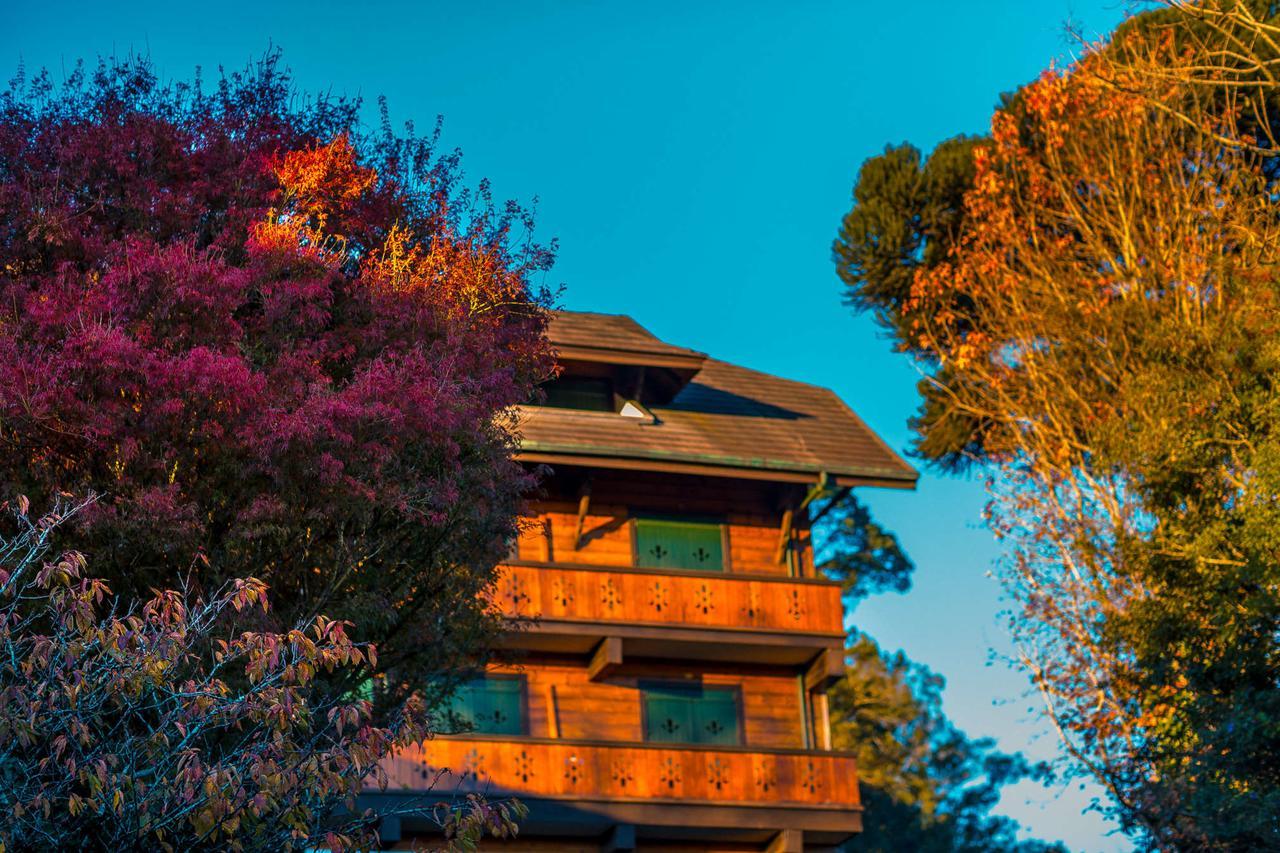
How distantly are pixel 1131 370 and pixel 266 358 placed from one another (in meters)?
19.5

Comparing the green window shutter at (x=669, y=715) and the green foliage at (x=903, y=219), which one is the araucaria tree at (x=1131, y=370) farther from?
the green window shutter at (x=669, y=715)

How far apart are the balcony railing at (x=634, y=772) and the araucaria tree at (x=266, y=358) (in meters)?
9.12

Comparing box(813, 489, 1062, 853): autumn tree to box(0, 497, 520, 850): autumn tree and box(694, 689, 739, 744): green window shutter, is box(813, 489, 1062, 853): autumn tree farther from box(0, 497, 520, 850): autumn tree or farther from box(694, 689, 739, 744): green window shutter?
box(0, 497, 520, 850): autumn tree

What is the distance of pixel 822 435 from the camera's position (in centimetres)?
3042

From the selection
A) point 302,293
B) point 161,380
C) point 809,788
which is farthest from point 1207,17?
point 809,788

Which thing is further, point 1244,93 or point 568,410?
point 1244,93

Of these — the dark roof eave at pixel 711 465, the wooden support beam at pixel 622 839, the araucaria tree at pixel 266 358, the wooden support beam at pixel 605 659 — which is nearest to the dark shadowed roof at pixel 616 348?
the dark roof eave at pixel 711 465

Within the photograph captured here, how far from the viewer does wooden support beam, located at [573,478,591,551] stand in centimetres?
2811

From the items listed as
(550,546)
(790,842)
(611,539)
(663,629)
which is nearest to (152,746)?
(663,629)

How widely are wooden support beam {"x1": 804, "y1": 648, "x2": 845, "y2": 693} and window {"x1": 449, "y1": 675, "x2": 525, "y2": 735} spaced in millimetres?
5180

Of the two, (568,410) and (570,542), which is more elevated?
(568,410)

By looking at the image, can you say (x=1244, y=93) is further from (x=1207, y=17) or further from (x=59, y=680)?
(x=59, y=680)

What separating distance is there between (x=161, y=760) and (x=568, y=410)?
18063 millimetres

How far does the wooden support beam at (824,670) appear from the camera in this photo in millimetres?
28125
